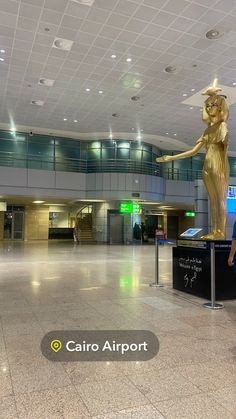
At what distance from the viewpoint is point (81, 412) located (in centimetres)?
225

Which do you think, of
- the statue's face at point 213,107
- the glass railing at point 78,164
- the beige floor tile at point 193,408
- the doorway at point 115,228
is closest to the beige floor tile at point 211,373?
the beige floor tile at point 193,408

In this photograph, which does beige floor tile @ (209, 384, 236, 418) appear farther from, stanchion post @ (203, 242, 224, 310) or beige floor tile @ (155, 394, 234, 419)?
stanchion post @ (203, 242, 224, 310)

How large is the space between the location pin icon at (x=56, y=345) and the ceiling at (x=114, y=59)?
9356 mm

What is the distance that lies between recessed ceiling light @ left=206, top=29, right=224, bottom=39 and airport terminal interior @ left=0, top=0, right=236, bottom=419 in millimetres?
97

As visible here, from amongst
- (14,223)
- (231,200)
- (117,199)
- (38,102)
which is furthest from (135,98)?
(14,223)

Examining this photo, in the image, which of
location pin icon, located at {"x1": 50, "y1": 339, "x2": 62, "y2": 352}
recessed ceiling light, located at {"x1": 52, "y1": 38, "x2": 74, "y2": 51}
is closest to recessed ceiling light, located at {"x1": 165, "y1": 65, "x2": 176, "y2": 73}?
recessed ceiling light, located at {"x1": 52, "y1": 38, "x2": 74, "y2": 51}

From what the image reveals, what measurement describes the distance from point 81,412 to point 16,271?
7572 millimetres

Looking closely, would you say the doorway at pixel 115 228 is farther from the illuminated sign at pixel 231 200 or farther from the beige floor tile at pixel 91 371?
the beige floor tile at pixel 91 371

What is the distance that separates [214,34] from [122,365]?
1104 cm

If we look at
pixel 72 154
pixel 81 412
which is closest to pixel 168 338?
pixel 81 412

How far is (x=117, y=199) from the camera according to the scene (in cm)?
2486

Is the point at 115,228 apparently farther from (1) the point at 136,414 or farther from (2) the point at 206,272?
(1) the point at 136,414

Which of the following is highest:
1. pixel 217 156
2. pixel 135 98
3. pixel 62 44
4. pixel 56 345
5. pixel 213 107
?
pixel 62 44

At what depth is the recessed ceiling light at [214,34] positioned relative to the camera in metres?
10.6
